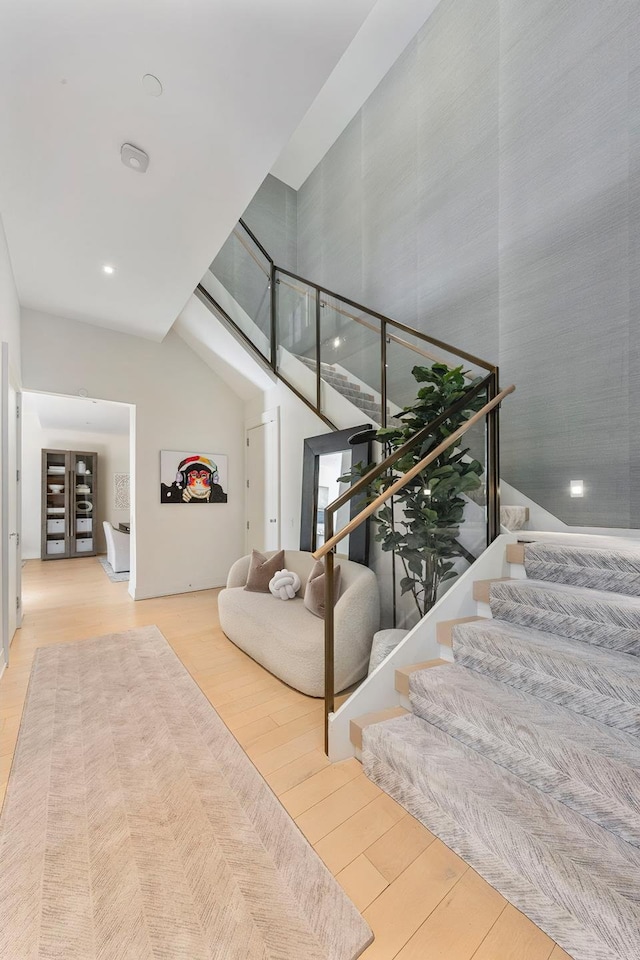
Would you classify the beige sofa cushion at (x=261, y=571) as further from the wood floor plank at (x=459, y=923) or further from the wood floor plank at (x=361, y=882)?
the wood floor plank at (x=459, y=923)

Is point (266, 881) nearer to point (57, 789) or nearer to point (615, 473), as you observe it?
point (57, 789)

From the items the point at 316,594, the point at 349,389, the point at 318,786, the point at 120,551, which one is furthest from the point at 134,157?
the point at 120,551

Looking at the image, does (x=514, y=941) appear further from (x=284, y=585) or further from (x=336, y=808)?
(x=284, y=585)

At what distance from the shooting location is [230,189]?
2.68 m

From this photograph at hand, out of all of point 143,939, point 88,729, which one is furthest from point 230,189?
point 143,939

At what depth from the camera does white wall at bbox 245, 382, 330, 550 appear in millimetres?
4543

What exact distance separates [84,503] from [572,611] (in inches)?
376

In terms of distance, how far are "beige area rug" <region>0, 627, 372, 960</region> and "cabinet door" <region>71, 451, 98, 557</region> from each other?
719cm

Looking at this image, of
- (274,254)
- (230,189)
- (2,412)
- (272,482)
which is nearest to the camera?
(230,189)

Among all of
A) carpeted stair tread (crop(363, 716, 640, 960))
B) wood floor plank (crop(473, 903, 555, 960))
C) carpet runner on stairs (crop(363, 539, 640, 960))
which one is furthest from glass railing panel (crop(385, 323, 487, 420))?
wood floor plank (crop(473, 903, 555, 960))

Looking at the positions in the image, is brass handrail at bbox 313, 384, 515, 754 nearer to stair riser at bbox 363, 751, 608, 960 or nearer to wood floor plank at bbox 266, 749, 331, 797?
wood floor plank at bbox 266, 749, 331, 797

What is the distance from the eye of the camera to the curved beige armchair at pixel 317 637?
246 centimetres

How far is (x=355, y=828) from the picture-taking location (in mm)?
1532

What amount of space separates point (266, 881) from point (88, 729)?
56.3 inches
